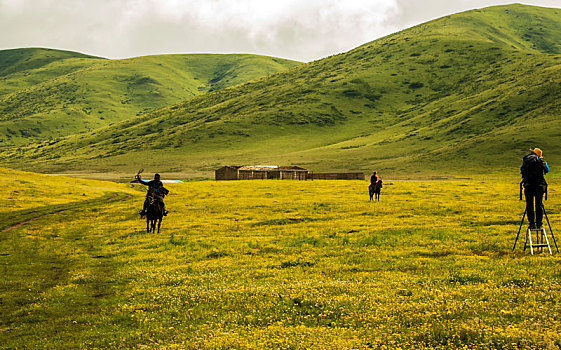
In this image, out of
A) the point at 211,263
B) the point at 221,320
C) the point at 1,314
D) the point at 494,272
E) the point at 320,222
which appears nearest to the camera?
the point at 221,320

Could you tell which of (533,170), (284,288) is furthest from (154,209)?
(533,170)

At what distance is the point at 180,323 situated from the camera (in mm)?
13180

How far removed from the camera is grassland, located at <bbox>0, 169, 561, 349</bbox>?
37.4ft

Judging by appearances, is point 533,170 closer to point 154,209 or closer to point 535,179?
point 535,179

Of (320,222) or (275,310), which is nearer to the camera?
(275,310)

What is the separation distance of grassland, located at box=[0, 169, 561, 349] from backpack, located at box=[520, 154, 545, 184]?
309 cm

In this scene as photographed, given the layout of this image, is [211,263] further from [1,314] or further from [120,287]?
[1,314]

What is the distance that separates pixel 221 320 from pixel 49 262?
14.5 meters

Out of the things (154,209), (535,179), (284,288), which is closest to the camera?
(284,288)

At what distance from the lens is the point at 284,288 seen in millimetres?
16188

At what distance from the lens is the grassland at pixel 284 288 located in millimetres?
11406

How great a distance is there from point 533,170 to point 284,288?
11.4 m

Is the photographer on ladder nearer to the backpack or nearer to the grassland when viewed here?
the backpack

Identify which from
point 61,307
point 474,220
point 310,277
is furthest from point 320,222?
point 61,307
